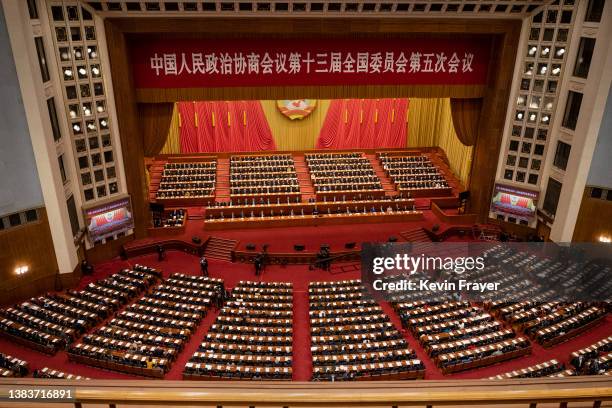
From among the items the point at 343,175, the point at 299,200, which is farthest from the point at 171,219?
the point at 343,175

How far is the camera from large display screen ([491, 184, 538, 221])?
62.1 feet

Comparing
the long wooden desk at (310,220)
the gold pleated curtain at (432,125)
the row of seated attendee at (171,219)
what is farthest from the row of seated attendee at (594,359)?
the row of seated attendee at (171,219)

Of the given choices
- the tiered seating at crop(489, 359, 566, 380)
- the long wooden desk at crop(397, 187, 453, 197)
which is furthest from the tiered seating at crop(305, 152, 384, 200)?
the tiered seating at crop(489, 359, 566, 380)

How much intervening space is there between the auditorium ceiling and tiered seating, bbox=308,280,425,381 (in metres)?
9.13

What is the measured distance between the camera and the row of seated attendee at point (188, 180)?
22.2m

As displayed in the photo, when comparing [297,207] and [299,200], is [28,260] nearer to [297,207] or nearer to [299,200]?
[297,207]

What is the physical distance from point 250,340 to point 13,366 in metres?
5.64

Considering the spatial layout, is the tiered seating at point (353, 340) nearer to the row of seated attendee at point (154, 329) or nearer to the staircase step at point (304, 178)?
the row of seated attendee at point (154, 329)

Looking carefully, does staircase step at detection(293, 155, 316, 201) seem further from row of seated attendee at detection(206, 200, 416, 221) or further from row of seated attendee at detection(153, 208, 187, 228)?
row of seated attendee at detection(153, 208, 187, 228)

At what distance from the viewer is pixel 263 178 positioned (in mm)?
23453

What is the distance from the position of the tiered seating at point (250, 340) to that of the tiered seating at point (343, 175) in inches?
284

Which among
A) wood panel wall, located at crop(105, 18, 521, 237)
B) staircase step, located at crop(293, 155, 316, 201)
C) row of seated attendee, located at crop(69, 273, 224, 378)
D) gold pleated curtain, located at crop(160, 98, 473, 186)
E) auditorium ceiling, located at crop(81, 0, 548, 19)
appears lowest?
row of seated attendee, located at crop(69, 273, 224, 378)

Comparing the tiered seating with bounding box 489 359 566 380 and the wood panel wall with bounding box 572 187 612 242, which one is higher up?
the wood panel wall with bounding box 572 187 612 242

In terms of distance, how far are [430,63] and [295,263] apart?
882 centimetres
